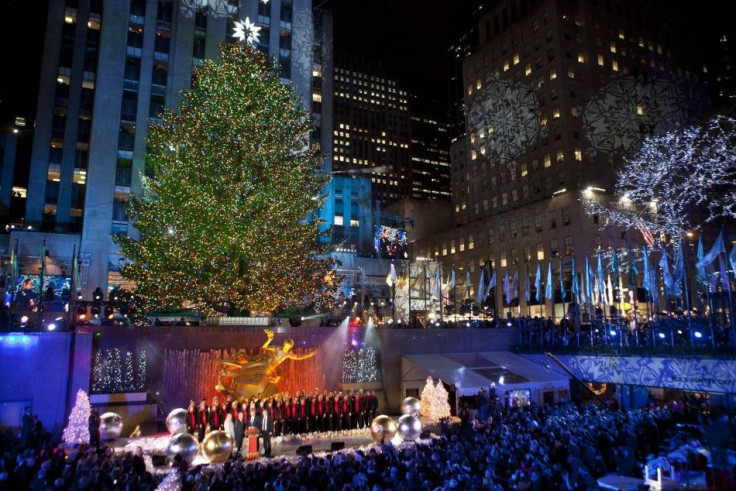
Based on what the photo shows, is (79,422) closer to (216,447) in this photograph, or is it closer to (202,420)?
(202,420)

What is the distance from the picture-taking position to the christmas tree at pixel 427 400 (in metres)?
24.6

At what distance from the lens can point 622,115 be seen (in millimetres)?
66188

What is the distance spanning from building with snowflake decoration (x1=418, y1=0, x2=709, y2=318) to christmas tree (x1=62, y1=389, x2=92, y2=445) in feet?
156

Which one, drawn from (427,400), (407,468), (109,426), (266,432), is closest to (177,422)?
(109,426)

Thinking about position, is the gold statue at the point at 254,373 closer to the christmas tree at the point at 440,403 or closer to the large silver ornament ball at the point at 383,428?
the large silver ornament ball at the point at 383,428

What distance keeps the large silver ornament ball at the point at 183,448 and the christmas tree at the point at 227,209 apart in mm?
10761

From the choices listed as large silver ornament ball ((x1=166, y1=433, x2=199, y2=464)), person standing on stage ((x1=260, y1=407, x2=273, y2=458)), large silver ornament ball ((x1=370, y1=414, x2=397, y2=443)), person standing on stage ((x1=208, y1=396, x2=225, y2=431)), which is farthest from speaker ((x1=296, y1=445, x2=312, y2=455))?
person standing on stage ((x1=208, y1=396, x2=225, y2=431))

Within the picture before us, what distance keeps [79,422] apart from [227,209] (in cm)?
1134

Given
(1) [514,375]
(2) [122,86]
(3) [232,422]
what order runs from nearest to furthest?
(3) [232,422] → (1) [514,375] → (2) [122,86]

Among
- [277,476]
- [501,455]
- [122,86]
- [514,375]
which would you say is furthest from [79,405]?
[122,86]

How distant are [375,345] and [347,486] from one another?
16.2m

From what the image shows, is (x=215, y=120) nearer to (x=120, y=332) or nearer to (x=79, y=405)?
(x=120, y=332)

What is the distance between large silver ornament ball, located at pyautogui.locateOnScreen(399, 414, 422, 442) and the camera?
18.3m

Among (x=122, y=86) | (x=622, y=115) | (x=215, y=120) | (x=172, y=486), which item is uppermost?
(x=622, y=115)
